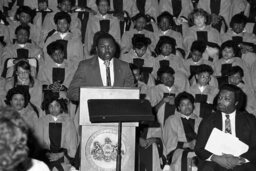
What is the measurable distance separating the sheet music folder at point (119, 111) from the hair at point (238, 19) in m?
5.70

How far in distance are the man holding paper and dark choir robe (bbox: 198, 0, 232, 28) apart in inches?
202

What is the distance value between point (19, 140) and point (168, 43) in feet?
20.8

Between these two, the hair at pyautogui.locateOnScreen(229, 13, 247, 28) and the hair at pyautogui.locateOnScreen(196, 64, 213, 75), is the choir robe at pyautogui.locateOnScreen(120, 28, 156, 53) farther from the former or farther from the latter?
the hair at pyautogui.locateOnScreen(229, 13, 247, 28)

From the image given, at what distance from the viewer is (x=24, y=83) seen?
23.4ft

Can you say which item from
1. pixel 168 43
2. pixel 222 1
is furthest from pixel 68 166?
pixel 222 1

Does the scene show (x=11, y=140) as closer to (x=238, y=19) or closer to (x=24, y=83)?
(x=24, y=83)

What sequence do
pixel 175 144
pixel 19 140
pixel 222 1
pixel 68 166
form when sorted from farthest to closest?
pixel 222 1, pixel 175 144, pixel 68 166, pixel 19 140

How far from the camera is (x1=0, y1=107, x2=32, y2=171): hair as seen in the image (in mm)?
1876

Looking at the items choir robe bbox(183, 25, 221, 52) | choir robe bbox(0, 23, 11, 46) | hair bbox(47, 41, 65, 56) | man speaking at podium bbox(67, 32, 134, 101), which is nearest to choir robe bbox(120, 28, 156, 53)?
choir robe bbox(183, 25, 221, 52)

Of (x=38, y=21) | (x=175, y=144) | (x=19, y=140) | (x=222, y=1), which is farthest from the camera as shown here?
(x=222, y=1)

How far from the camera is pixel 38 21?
29.6 feet

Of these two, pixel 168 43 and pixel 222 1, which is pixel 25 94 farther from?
pixel 222 1

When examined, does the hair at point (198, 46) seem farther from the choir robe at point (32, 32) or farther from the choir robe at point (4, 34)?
the choir robe at point (4, 34)

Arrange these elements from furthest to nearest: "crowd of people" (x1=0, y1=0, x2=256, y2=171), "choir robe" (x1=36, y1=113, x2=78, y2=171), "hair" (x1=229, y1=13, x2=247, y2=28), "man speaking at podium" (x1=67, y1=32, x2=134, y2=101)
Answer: "hair" (x1=229, y1=13, x2=247, y2=28) < "choir robe" (x1=36, y1=113, x2=78, y2=171) < "crowd of people" (x1=0, y1=0, x2=256, y2=171) < "man speaking at podium" (x1=67, y1=32, x2=134, y2=101)
